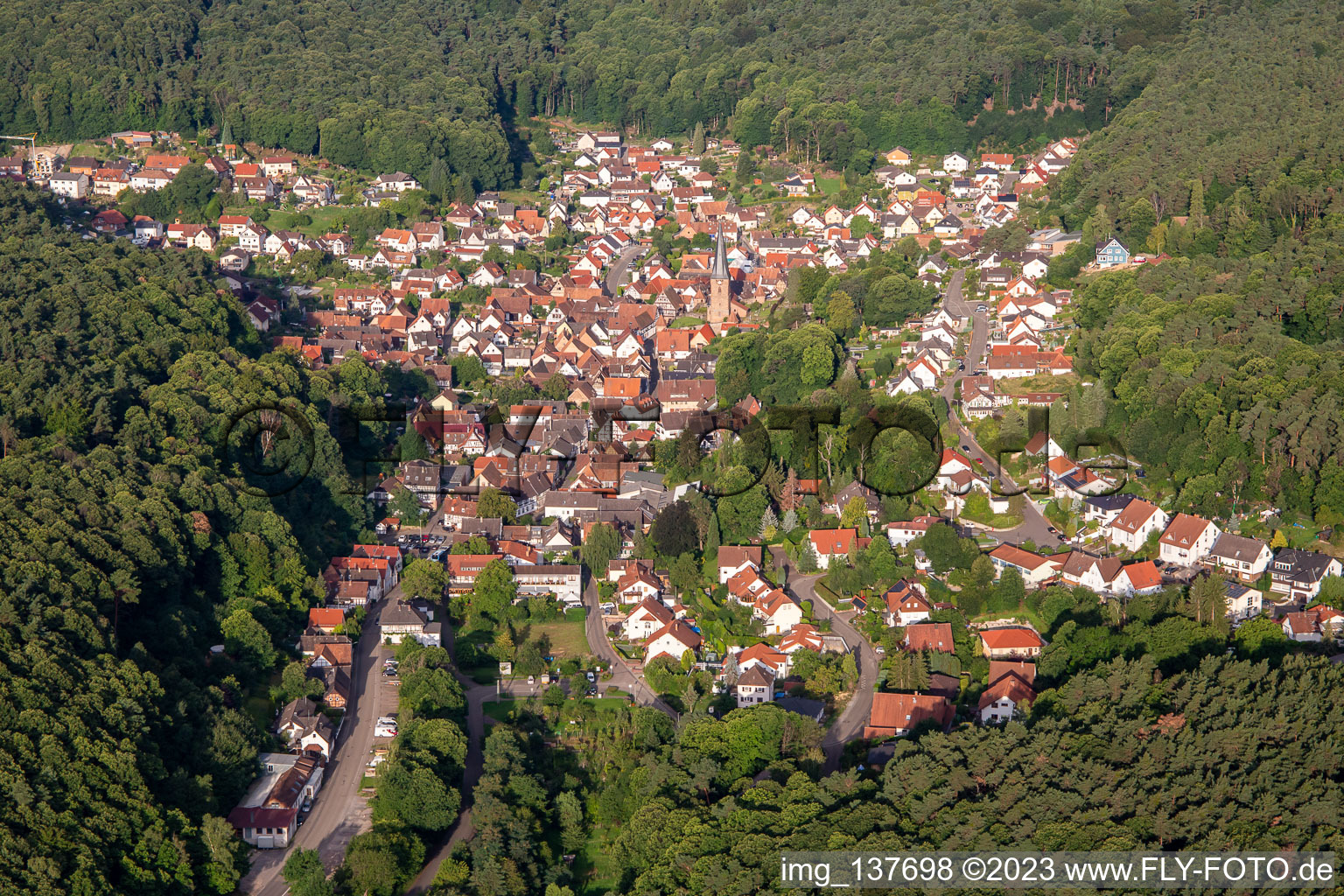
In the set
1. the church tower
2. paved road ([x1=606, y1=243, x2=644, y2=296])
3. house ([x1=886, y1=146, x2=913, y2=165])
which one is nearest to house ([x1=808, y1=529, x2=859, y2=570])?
the church tower

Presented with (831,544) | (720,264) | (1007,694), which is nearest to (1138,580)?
(1007,694)

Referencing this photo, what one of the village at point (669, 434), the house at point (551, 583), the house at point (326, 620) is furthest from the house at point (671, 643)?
the house at point (326, 620)

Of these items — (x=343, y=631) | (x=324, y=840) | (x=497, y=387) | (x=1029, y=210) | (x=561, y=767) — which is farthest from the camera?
(x=1029, y=210)

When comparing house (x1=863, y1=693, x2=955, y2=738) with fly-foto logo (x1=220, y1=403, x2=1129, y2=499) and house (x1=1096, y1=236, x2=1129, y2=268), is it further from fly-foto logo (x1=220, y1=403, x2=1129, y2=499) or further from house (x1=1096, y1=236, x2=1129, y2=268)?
house (x1=1096, y1=236, x2=1129, y2=268)

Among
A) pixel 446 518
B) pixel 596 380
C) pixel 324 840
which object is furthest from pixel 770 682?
pixel 596 380

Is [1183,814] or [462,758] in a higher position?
[1183,814]

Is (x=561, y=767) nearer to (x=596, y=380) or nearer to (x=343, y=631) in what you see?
(x=343, y=631)

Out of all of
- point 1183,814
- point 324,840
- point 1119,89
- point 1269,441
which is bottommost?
point 324,840
